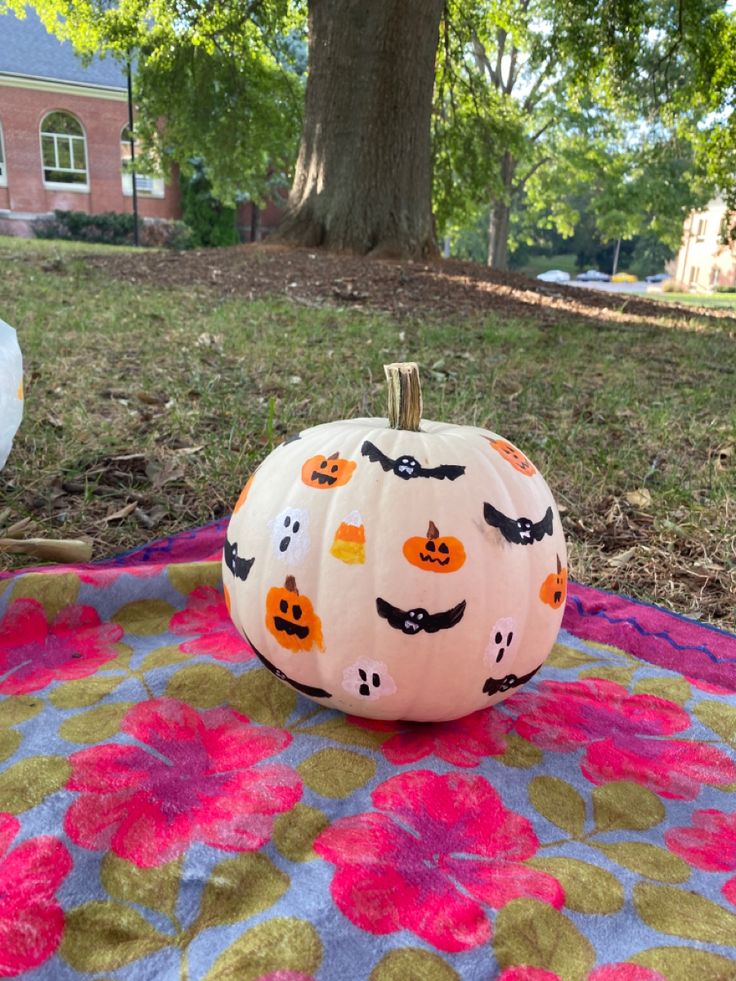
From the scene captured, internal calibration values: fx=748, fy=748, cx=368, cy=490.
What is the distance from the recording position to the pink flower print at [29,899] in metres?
1.14

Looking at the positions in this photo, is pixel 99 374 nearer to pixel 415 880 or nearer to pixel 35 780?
pixel 35 780

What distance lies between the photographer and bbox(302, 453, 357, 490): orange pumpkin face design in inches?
65.9

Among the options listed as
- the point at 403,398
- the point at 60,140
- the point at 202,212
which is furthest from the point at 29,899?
the point at 60,140

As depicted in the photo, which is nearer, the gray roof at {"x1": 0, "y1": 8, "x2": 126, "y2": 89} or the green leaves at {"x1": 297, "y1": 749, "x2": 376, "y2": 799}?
the green leaves at {"x1": 297, "y1": 749, "x2": 376, "y2": 799}

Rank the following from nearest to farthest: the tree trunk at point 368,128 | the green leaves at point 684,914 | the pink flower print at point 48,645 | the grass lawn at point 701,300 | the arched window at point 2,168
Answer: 1. the green leaves at point 684,914
2. the pink flower print at point 48,645
3. the tree trunk at point 368,128
4. the grass lawn at point 701,300
5. the arched window at point 2,168

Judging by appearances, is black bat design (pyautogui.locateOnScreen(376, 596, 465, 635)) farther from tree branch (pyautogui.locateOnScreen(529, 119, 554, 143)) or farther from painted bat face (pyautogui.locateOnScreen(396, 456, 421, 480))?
tree branch (pyautogui.locateOnScreen(529, 119, 554, 143))

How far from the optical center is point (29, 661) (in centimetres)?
200

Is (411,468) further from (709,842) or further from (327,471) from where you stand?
(709,842)

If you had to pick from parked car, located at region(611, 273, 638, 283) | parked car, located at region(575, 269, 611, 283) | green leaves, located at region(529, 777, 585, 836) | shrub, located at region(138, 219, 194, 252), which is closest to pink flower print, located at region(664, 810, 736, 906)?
green leaves, located at region(529, 777, 585, 836)

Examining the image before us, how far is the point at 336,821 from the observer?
1.47m

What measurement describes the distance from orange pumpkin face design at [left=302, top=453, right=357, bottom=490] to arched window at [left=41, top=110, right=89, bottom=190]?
34148mm

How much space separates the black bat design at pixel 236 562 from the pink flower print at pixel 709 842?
1.04 metres

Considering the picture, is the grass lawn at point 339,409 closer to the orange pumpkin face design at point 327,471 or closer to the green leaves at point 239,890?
the orange pumpkin face design at point 327,471

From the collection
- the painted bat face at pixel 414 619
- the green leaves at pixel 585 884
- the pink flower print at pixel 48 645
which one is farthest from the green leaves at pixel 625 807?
the pink flower print at pixel 48 645
